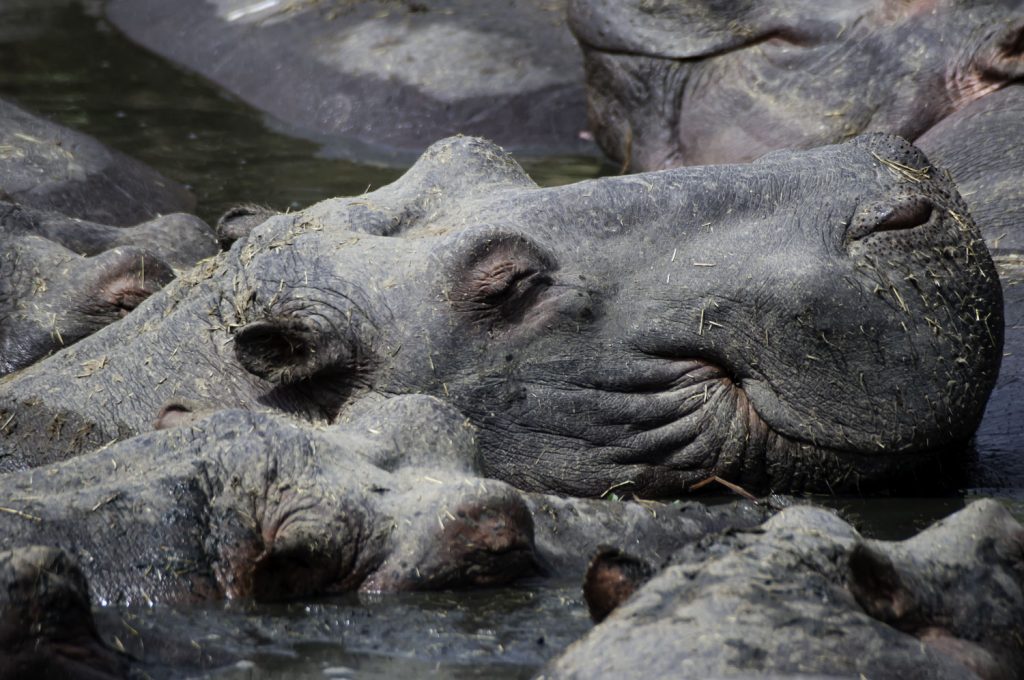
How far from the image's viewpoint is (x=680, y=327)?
18.0 ft

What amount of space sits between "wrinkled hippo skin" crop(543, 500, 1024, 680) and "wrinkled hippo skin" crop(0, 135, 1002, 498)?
1.35 m

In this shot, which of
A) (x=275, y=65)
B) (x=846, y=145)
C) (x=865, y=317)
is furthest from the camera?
(x=275, y=65)

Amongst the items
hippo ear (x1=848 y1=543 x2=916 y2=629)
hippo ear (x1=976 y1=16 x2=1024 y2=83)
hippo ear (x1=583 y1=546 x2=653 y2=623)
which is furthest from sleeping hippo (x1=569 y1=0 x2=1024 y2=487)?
hippo ear (x1=583 y1=546 x2=653 y2=623)

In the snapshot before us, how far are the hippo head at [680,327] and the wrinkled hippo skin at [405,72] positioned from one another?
583cm

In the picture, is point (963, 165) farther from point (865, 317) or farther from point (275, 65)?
point (275, 65)

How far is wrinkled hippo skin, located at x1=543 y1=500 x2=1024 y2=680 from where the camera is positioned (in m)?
3.49

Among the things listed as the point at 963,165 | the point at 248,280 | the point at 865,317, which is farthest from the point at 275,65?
the point at 865,317

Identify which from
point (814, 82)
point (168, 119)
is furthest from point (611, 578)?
point (168, 119)

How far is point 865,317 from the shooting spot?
211 inches

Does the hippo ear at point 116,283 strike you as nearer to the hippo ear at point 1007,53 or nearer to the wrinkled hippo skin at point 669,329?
the wrinkled hippo skin at point 669,329

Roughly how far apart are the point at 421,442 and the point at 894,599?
1.55 meters

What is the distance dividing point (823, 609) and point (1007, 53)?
537 centimetres

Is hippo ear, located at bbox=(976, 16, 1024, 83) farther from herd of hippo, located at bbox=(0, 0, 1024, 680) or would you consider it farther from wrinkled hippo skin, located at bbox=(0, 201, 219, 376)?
wrinkled hippo skin, located at bbox=(0, 201, 219, 376)

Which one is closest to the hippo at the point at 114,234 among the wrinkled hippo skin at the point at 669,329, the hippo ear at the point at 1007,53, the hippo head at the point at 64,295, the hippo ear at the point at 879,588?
the hippo head at the point at 64,295
